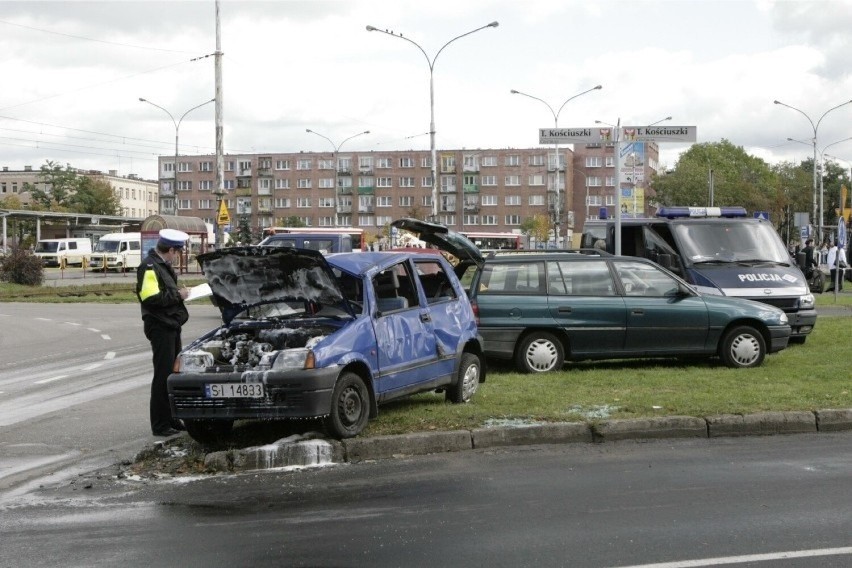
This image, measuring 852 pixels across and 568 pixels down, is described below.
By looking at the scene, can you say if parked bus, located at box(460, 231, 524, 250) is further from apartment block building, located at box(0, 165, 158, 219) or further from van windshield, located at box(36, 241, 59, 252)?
apartment block building, located at box(0, 165, 158, 219)

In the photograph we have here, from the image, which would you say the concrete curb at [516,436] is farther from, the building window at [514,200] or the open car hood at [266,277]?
the building window at [514,200]

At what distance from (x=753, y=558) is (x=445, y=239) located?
8.22 meters

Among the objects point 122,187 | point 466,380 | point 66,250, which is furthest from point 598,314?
point 122,187

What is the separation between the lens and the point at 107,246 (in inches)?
2785

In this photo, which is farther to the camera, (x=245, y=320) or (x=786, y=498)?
(x=245, y=320)

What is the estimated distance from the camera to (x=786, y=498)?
6855 millimetres

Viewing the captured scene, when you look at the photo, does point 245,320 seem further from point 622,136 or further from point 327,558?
point 622,136

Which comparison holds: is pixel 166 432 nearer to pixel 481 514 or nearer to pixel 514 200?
pixel 481 514

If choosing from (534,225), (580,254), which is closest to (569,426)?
(580,254)

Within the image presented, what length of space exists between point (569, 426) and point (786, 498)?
2.54 meters

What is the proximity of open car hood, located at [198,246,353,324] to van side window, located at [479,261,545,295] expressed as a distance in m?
4.74

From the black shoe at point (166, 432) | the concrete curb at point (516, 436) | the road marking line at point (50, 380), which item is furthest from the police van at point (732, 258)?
the black shoe at point (166, 432)

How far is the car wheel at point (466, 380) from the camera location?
417 inches

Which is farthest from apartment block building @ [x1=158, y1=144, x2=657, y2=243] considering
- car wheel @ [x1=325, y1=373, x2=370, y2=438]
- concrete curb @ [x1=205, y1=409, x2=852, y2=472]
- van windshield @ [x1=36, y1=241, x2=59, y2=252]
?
car wheel @ [x1=325, y1=373, x2=370, y2=438]
